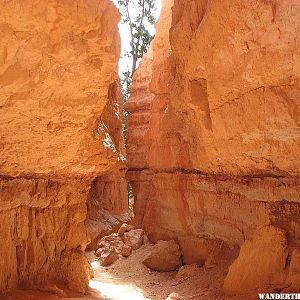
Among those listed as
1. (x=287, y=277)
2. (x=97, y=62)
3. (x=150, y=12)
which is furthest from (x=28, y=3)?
(x=150, y=12)

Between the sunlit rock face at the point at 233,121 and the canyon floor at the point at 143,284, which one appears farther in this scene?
the canyon floor at the point at 143,284

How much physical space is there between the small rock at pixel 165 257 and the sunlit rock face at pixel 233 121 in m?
0.39

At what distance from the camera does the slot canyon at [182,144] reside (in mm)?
4148

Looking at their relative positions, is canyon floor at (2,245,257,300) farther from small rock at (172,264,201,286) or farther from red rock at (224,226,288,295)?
red rock at (224,226,288,295)

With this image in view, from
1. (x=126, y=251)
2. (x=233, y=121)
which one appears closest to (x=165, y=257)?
(x=126, y=251)

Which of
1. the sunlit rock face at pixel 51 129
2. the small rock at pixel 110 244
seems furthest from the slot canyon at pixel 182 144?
the small rock at pixel 110 244

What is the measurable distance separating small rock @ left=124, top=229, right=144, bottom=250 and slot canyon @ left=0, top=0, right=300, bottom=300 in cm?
183

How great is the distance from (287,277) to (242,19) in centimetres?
391

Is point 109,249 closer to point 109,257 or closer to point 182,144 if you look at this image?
point 109,257

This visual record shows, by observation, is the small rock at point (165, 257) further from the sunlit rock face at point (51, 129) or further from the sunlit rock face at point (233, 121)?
the sunlit rock face at point (51, 129)

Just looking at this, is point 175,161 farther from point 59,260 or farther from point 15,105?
point 15,105

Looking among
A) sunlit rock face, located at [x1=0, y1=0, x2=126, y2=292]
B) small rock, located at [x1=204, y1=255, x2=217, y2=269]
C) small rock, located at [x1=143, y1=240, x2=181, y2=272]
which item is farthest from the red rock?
sunlit rock face, located at [x1=0, y1=0, x2=126, y2=292]

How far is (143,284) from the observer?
26.1 ft

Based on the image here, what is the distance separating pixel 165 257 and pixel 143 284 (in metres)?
0.89
